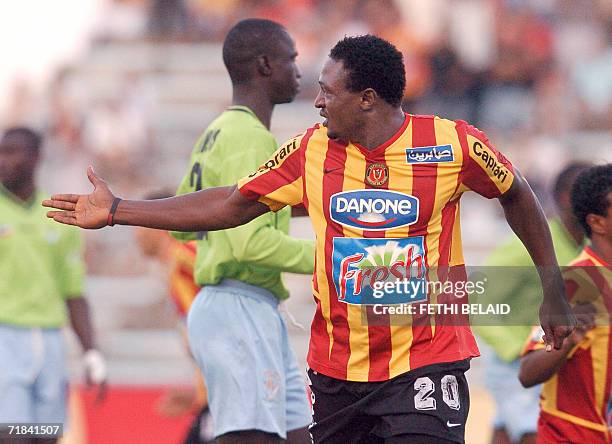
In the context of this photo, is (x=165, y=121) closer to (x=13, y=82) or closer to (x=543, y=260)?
(x=13, y=82)

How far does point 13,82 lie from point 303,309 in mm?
6229

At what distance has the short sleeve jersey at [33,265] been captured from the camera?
25.6 feet

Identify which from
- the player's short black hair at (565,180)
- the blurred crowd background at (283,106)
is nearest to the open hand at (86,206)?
the player's short black hair at (565,180)

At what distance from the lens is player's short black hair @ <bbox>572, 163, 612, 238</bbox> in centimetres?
570

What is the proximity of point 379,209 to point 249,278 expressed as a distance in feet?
4.69

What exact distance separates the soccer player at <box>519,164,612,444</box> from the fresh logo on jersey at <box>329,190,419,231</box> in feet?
3.22

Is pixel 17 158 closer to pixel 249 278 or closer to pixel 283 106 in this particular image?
pixel 249 278

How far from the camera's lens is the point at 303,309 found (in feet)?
45.1

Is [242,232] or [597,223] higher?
[242,232]

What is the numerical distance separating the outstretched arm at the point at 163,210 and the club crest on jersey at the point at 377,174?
0.50 m

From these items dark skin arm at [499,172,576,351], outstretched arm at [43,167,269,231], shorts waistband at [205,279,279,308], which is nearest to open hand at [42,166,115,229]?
outstretched arm at [43,167,269,231]

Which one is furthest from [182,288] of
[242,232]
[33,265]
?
[242,232]

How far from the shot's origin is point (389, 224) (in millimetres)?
4918

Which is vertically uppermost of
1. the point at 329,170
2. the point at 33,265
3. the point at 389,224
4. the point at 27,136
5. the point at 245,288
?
the point at 27,136
